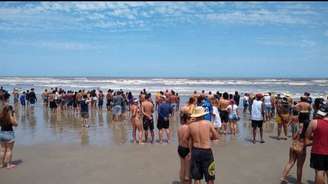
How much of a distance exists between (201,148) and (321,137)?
2.18m

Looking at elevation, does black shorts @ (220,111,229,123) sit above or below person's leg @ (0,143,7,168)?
above

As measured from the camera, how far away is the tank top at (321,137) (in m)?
6.18

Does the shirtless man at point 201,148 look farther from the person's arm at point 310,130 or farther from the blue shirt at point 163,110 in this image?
the blue shirt at point 163,110

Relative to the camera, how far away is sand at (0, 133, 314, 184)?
8008 millimetres

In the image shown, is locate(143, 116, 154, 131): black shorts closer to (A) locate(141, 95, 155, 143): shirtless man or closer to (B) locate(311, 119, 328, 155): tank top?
(A) locate(141, 95, 155, 143): shirtless man

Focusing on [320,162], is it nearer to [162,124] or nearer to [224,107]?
[162,124]

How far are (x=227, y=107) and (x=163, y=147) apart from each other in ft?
11.1

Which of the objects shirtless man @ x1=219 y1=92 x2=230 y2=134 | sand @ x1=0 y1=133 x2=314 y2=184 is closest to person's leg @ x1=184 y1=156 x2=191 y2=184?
sand @ x1=0 y1=133 x2=314 y2=184

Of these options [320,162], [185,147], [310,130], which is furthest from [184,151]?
[320,162]

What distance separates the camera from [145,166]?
8.98m

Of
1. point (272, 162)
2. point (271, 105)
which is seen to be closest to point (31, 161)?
point (272, 162)

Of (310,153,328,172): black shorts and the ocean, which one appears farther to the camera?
the ocean

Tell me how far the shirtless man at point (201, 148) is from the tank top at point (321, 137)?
72.4 inches

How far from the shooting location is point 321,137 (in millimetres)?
6207
